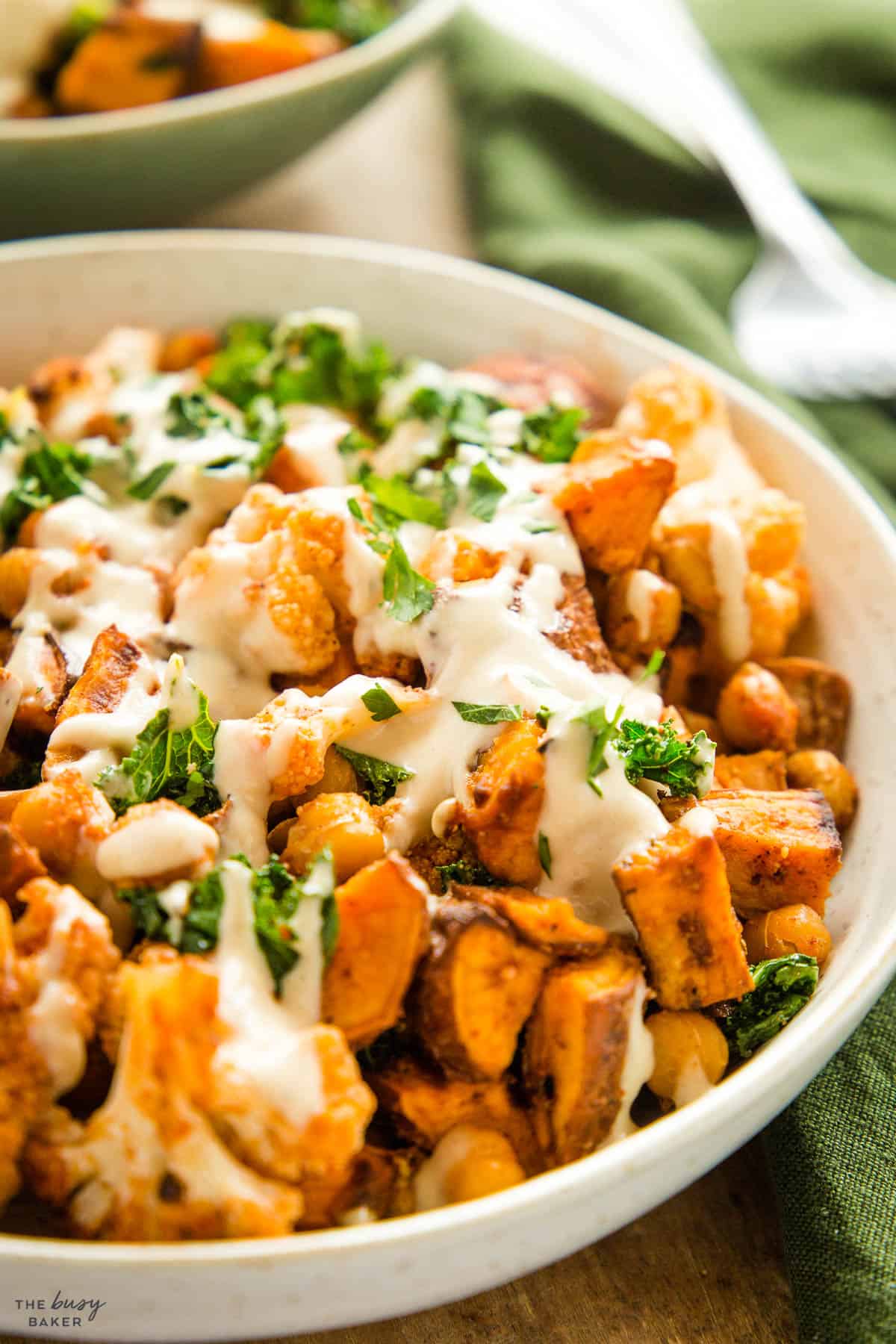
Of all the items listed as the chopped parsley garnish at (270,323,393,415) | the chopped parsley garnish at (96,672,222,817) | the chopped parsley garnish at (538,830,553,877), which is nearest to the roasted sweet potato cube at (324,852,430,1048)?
the chopped parsley garnish at (538,830,553,877)

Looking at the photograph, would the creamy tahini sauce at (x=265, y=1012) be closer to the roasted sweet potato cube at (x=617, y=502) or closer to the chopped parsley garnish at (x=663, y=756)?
the chopped parsley garnish at (x=663, y=756)

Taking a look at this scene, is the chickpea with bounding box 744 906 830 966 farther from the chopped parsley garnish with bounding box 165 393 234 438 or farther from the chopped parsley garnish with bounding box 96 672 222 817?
the chopped parsley garnish with bounding box 165 393 234 438

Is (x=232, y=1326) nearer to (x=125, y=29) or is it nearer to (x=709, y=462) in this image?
(x=709, y=462)

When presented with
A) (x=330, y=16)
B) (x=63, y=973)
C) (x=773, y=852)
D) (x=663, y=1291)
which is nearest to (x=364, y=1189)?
(x=63, y=973)

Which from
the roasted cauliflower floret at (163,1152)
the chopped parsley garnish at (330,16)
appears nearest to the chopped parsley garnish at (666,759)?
the roasted cauliflower floret at (163,1152)

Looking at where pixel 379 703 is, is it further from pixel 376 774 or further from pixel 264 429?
pixel 264 429

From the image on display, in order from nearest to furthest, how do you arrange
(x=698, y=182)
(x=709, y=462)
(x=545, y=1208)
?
1. (x=545, y=1208)
2. (x=709, y=462)
3. (x=698, y=182)

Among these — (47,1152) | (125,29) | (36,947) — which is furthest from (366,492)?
(125,29)
